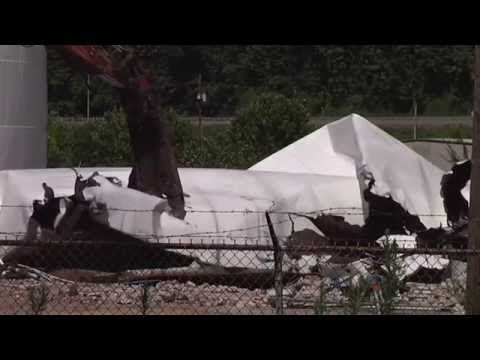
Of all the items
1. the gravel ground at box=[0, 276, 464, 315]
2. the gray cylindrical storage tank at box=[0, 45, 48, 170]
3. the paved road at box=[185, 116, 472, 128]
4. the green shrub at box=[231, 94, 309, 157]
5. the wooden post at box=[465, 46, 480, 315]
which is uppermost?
the paved road at box=[185, 116, 472, 128]

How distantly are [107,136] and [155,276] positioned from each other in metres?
16.9

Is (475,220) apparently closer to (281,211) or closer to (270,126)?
(281,211)

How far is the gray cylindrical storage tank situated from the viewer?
14.0 metres

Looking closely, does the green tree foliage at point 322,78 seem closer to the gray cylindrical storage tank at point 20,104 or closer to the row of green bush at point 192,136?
the row of green bush at point 192,136

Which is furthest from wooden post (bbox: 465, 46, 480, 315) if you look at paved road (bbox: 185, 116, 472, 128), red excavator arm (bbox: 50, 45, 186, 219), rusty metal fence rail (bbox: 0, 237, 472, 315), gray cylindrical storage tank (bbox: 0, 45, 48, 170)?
paved road (bbox: 185, 116, 472, 128)

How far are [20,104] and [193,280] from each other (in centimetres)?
551

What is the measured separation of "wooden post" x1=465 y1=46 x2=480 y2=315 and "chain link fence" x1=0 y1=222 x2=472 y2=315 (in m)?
1.09

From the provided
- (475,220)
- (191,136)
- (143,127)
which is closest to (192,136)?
(191,136)

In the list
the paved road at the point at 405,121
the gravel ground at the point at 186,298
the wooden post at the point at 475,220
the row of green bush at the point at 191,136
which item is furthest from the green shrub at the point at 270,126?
the wooden post at the point at 475,220

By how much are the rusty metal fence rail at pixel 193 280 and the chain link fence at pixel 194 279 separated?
0.03ft

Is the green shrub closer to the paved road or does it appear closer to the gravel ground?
the paved road

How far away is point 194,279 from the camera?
32.7ft

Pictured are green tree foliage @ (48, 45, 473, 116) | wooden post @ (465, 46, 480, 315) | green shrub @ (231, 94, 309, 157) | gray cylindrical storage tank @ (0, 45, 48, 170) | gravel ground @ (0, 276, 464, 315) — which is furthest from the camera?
green tree foliage @ (48, 45, 473, 116)
